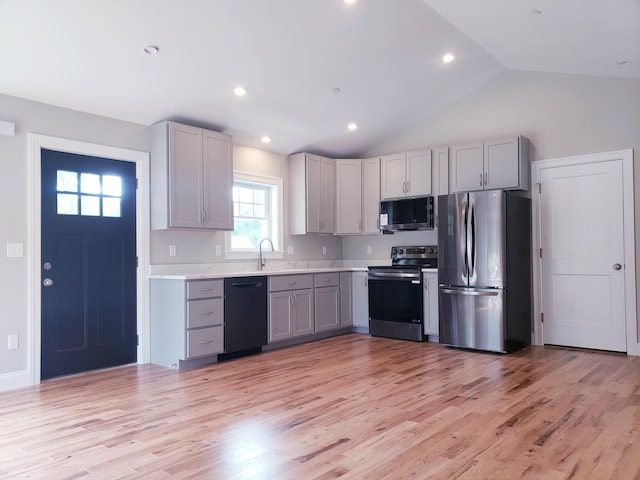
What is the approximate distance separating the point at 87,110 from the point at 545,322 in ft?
16.8

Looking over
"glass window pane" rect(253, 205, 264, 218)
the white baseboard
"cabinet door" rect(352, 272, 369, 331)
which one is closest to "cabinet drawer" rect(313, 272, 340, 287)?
"cabinet door" rect(352, 272, 369, 331)

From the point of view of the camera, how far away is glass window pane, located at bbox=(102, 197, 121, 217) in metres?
4.57

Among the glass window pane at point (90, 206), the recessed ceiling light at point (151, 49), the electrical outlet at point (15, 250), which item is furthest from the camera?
the glass window pane at point (90, 206)

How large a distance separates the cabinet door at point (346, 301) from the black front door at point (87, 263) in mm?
2572

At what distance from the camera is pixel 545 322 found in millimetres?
5418

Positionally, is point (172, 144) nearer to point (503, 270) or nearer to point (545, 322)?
point (503, 270)

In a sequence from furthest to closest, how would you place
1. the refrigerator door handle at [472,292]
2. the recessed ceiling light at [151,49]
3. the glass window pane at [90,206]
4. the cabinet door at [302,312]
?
the cabinet door at [302,312] < the refrigerator door handle at [472,292] < the glass window pane at [90,206] < the recessed ceiling light at [151,49]

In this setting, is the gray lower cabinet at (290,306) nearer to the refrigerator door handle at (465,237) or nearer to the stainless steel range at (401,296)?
the stainless steel range at (401,296)

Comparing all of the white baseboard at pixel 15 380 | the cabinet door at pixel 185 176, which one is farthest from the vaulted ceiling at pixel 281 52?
the white baseboard at pixel 15 380

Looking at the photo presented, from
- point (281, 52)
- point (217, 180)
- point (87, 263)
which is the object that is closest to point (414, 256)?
point (217, 180)

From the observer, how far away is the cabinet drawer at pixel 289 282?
532cm

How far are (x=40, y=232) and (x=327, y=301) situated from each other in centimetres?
321

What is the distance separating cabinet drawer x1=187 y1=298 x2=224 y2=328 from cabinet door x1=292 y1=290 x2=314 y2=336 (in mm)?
1043

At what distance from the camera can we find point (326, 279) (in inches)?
238
